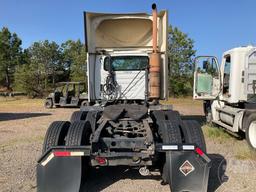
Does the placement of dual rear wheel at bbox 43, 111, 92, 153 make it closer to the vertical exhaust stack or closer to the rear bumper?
the rear bumper

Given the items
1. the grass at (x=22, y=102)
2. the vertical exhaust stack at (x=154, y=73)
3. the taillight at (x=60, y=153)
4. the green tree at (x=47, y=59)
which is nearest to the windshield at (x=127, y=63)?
the vertical exhaust stack at (x=154, y=73)

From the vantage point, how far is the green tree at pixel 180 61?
28781 millimetres

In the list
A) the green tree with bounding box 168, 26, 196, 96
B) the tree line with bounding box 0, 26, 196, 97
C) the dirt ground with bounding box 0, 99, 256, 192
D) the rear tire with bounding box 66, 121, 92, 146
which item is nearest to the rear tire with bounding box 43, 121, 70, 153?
the rear tire with bounding box 66, 121, 92, 146

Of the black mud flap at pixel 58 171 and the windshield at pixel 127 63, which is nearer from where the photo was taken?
the black mud flap at pixel 58 171

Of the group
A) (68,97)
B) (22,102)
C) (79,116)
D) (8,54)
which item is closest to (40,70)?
(22,102)

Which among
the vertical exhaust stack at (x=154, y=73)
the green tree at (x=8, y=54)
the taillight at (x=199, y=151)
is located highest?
A: the green tree at (x=8, y=54)

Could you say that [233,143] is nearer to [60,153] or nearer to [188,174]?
[188,174]

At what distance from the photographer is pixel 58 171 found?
4.15m

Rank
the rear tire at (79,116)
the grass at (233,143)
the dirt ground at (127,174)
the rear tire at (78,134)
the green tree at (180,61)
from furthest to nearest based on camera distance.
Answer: the green tree at (180,61) → the grass at (233,143) → the rear tire at (79,116) → the dirt ground at (127,174) → the rear tire at (78,134)

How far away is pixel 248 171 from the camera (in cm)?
554

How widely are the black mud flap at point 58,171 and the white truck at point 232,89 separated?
458 centimetres

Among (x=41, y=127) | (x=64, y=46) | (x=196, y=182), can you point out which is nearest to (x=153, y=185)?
(x=196, y=182)

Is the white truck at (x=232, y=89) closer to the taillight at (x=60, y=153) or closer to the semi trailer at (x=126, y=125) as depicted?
the semi trailer at (x=126, y=125)

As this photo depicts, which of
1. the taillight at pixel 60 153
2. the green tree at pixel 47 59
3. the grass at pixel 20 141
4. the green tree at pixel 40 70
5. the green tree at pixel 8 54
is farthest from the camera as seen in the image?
the green tree at pixel 8 54
